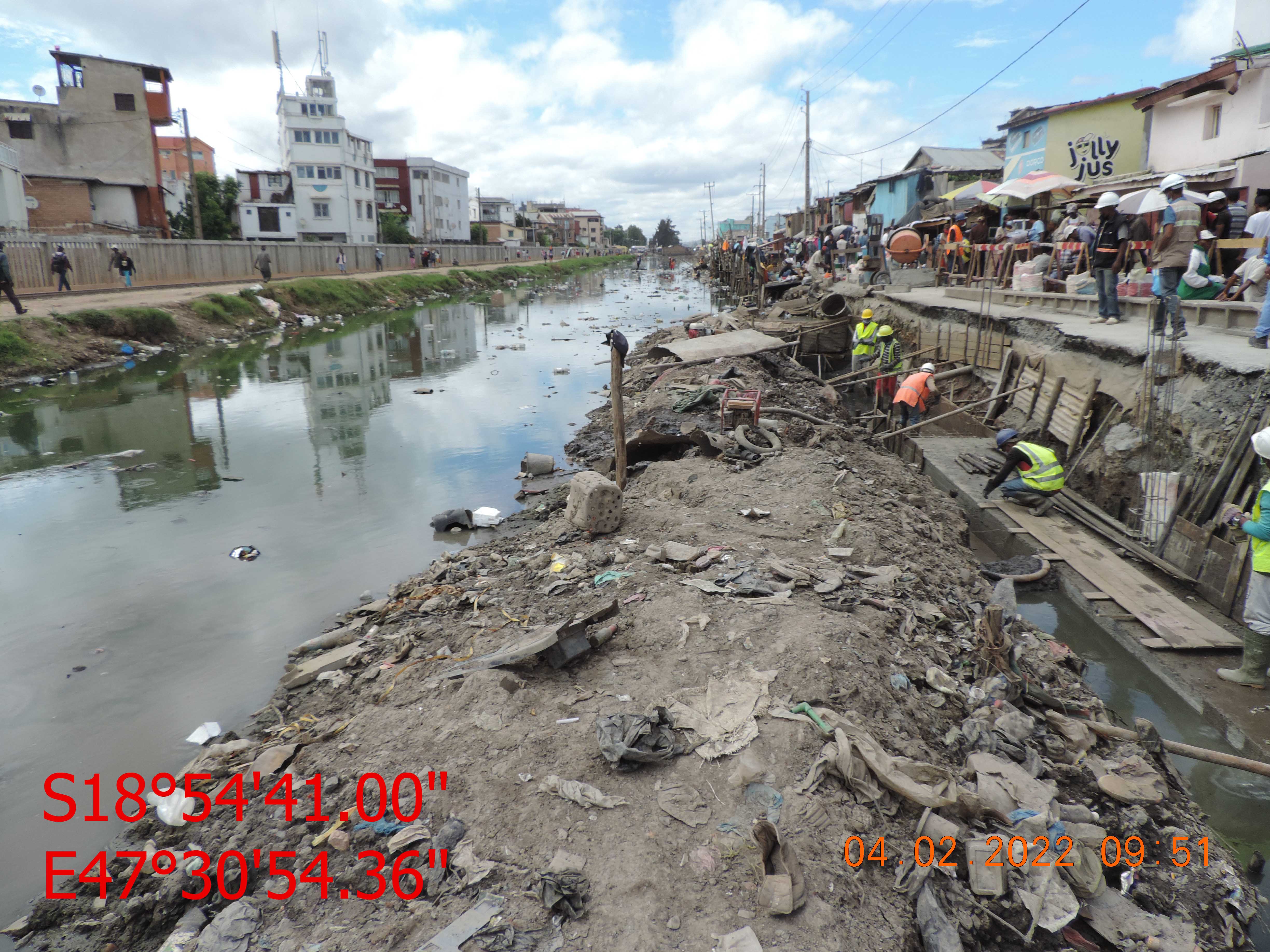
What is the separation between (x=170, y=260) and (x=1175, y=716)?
31170mm

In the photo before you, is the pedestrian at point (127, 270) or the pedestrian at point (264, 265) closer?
the pedestrian at point (127, 270)

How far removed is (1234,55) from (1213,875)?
1735 centimetres

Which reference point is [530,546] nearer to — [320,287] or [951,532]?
[951,532]

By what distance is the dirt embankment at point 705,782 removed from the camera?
9.37ft

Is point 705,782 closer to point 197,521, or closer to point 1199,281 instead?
point 197,521

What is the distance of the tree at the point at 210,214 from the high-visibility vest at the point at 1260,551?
4666 centimetres

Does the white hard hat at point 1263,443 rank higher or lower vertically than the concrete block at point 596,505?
→ higher

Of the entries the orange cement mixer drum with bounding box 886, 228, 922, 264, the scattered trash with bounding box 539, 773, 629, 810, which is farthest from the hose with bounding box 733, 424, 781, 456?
the orange cement mixer drum with bounding box 886, 228, 922, 264

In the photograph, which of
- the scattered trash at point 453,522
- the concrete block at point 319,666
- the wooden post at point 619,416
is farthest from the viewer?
the scattered trash at point 453,522

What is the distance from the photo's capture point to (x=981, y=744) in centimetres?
389

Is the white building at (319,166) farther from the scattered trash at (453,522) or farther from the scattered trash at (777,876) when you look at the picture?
the scattered trash at (777,876)

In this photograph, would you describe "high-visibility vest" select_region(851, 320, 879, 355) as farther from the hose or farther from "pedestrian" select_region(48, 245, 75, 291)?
"pedestrian" select_region(48, 245, 75, 291)

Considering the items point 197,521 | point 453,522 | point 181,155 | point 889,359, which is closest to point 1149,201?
point 889,359

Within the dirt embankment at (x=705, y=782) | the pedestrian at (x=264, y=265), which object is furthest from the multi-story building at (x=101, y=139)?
the dirt embankment at (x=705, y=782)
